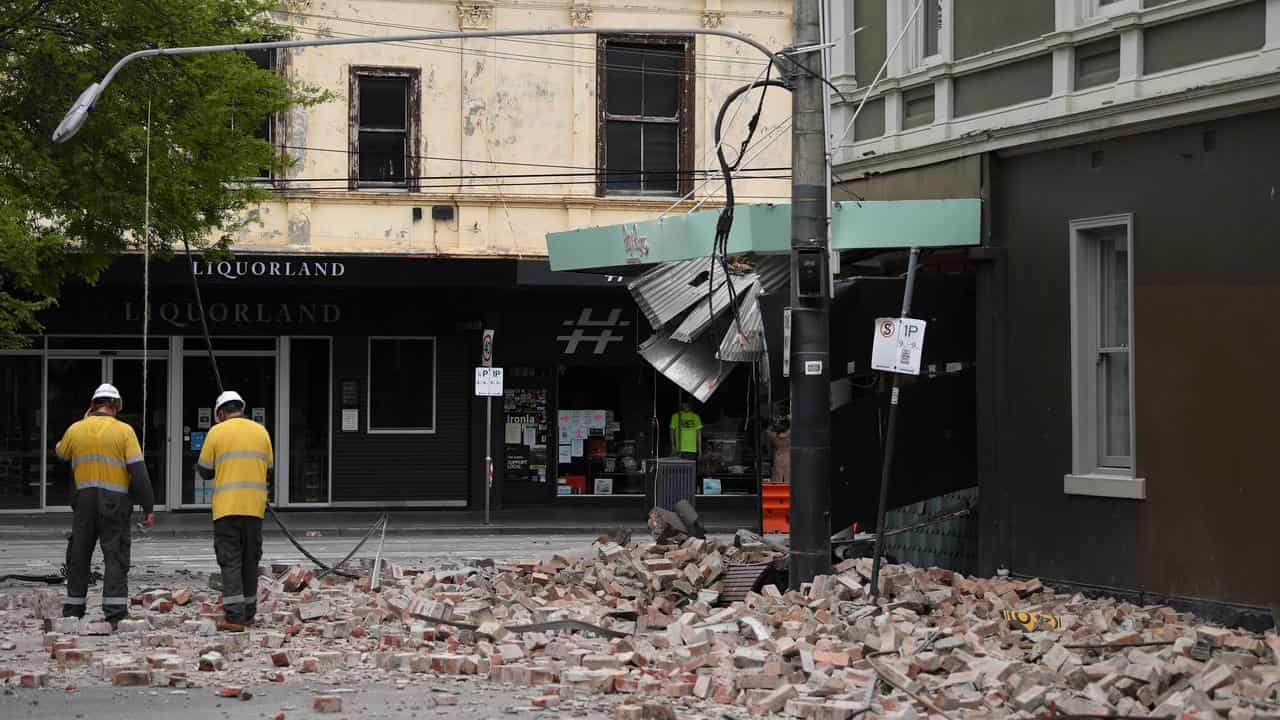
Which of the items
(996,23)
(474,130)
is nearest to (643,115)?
(474,130)

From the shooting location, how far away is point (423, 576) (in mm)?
15227

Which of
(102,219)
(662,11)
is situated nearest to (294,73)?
(662,11)

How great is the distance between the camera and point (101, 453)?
12.8m

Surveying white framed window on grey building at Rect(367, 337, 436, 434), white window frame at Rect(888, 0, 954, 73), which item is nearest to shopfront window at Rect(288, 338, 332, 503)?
white framed window on grey building at Rect(367, 337, 436, 434)

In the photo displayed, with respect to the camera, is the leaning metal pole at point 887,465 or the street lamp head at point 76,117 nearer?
the leaning metal pole at point 887,465

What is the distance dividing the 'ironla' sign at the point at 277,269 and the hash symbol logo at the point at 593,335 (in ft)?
13.9

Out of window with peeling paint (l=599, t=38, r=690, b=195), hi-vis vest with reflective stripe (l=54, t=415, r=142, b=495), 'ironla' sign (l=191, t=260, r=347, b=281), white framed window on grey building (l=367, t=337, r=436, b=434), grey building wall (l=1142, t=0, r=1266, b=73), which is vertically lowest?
hi-vis vest with reflective stripe (l=54, t=415, r=142, b=495)

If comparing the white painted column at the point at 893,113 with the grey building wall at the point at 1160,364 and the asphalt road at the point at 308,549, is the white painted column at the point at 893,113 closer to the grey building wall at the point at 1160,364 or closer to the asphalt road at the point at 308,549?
the grey building wall at the point at 1160,364

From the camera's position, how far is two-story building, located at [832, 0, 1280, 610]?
37.6 ft

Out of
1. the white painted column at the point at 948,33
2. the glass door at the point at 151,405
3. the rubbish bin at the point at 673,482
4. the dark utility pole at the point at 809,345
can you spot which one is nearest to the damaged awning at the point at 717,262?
the dark utility pole at the point at 809,345

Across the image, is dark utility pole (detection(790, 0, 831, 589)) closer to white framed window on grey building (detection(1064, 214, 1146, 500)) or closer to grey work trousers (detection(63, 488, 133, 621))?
white framed window on grey building (detection(1064, 214, 1146, 500))

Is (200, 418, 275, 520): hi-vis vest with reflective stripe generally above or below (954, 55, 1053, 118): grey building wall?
below

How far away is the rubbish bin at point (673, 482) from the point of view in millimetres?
24031

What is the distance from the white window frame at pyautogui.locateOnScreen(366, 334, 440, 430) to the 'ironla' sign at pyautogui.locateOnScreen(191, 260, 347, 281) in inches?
78.0
